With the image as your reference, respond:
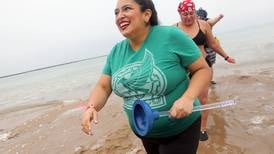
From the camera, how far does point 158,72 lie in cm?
221

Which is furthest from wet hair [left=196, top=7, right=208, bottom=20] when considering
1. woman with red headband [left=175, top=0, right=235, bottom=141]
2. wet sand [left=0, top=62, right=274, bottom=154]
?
woman with red headband [left=175, top=0, right=235, bottom=141]

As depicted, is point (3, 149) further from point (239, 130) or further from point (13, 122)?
point (239, 130)

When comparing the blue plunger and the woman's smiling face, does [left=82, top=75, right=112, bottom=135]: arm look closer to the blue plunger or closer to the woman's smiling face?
the blue plunger

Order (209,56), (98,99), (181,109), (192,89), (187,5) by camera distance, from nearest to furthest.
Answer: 1. (181,109)
2. (192,89)
3. (98,99)
4. (187,5)
5. (209,56)

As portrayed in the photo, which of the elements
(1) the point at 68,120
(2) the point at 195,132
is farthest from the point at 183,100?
(1) the point at 68,120

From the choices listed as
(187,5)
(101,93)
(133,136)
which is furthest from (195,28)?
(101,93)

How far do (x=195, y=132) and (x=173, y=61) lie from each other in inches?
24.0

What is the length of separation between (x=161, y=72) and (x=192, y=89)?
0.24 meters

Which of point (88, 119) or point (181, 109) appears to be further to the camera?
point (88, 119)

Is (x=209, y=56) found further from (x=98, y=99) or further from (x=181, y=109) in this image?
(x=181, y=109)

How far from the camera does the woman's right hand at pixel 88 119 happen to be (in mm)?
2322

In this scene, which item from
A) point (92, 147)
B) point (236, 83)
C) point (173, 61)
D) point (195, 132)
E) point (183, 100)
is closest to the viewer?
point (183, 100)

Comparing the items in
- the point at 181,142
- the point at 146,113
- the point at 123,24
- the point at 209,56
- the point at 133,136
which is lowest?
the point at 133,136

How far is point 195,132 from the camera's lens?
8.14ft
